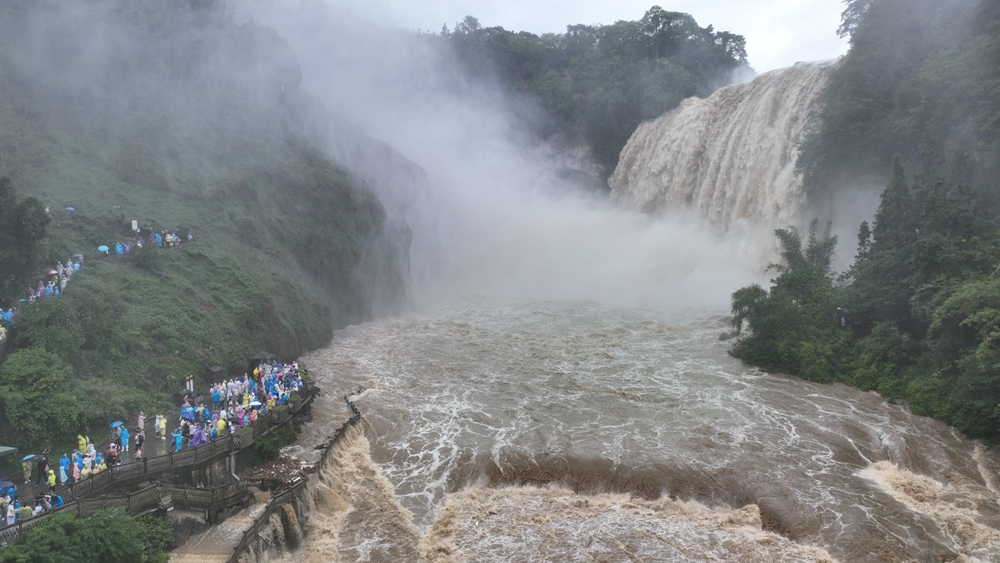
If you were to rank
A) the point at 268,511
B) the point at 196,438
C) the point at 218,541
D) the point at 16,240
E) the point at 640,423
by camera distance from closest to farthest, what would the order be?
the point at 218,541, the point at 268,511, the point at 196,438, the point at 16,240, the point at 640,423

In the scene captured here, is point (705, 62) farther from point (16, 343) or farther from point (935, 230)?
point (16, 343)

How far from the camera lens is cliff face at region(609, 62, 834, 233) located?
3828 cm

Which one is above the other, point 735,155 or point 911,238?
point 735,155

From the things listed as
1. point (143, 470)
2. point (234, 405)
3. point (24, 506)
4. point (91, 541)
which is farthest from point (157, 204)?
point (91, 541)

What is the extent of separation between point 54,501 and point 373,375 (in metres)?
14.0

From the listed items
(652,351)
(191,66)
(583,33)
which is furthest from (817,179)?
(583,33)

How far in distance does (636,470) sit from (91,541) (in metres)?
12.2

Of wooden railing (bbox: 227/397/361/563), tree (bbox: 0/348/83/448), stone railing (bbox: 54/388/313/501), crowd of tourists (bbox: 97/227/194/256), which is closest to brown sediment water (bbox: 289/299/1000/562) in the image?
wooden railing (bbox: 227/397/361/563)

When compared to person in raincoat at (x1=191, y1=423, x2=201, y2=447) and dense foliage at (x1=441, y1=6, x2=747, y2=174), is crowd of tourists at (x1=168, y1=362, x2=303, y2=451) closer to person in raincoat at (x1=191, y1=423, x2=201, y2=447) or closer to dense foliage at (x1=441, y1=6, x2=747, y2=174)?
person in raincoat at (x1=191, y1=423, x2=201, y2=447)

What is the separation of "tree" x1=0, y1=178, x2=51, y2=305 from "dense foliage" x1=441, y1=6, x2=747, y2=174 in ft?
170

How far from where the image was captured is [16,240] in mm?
19766

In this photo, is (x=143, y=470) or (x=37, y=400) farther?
(x=37, y=400)

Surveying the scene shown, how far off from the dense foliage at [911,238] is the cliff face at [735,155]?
8.02 feet

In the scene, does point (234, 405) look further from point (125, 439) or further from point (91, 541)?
point (91, 541)
